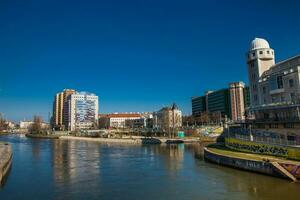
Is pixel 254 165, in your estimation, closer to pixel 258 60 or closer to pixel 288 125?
pixel 288 125

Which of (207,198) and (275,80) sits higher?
(275,80)

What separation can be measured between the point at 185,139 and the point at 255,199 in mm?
97007

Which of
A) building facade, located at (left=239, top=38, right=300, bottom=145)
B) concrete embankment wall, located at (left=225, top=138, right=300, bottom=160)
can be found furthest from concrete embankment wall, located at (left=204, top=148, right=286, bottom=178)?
building facade, located at (left=239, top=38, right=300, bottom=145)

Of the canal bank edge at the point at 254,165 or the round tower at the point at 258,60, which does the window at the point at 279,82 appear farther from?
the canal bank edge at the point at 254,165

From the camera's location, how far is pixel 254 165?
1639 inches

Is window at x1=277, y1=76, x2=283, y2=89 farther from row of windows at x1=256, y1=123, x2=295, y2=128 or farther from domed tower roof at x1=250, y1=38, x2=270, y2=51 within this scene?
domed tower roof at x1=250, y1=38, x2=270, y2=51

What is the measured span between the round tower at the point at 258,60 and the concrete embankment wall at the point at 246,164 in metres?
24.8

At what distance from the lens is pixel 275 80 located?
61.2 m

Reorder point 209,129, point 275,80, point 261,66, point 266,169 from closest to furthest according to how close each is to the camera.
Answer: point 266,169, point 275,80, point 261,66, point 209,129

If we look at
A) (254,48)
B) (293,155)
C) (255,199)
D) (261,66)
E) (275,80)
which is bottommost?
(255,199)

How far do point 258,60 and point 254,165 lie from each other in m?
35.9

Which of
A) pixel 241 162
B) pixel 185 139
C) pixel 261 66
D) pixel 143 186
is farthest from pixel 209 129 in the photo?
pixel 143 186

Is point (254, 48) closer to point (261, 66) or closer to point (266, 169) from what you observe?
point (261, 66)

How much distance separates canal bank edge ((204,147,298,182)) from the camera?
36844mm
